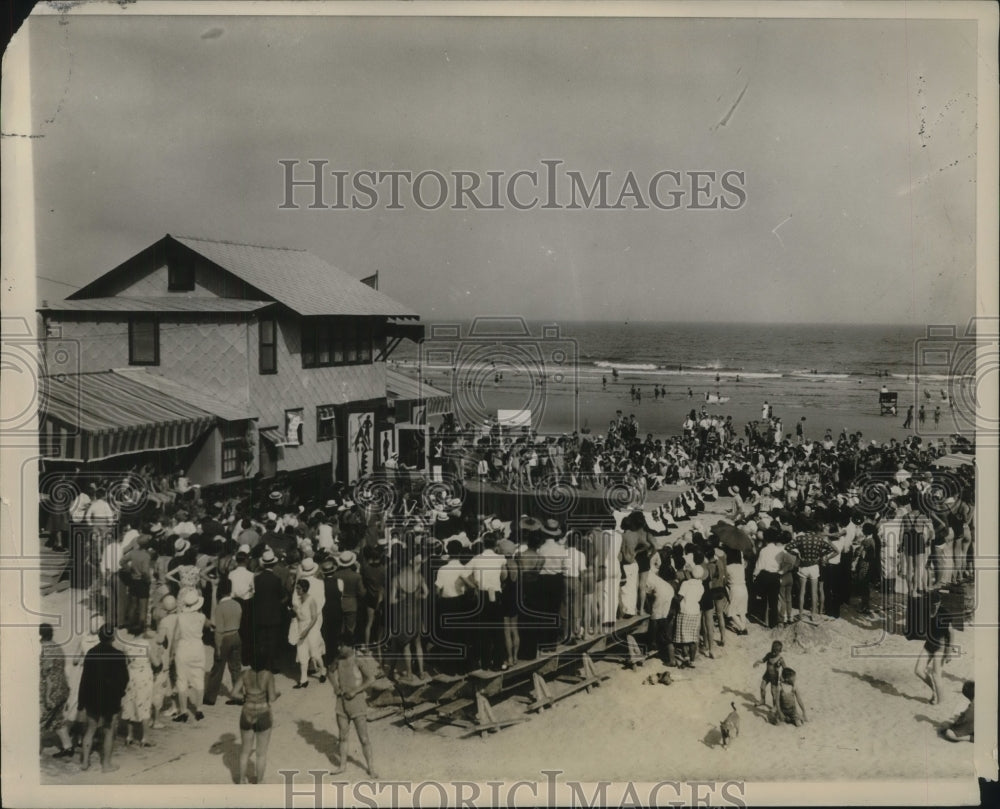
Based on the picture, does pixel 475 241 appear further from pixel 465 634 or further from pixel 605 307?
pixel 465 634

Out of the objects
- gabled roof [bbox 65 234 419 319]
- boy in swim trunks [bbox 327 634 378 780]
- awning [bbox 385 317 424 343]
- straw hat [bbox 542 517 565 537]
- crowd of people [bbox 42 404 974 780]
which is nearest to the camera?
boy in swim trunks [bbox 327 634 378 780]

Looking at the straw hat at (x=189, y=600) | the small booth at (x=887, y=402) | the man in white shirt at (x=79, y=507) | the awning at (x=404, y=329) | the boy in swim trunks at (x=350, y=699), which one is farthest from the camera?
the small booth at (x=887, y=402)

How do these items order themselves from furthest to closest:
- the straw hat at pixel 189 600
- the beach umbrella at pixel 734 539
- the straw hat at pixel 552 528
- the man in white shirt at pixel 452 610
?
1. the beach umbrella at pixel 734 539
2. the straw hat at pixel 552 528
3. the man in white shirt at pixel 452 610
4. the straw hat at pixel 189 600

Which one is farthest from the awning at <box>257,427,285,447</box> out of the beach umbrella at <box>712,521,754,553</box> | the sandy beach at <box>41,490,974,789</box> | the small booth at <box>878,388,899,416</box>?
the small booth at <box>878,388,899,416</box>

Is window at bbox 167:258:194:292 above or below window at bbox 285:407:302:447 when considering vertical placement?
above

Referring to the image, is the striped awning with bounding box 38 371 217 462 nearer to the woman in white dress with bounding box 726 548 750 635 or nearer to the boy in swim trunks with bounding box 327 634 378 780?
the boy in swim trunks with bounding box 327 634 378 780

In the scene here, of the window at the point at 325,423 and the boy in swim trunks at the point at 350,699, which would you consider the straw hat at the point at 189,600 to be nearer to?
the boy in swim trunks at the point at 350,699

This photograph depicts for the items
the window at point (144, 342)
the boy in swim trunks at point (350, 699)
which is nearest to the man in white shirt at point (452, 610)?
the boy in swim trunks at point (350, 699)
